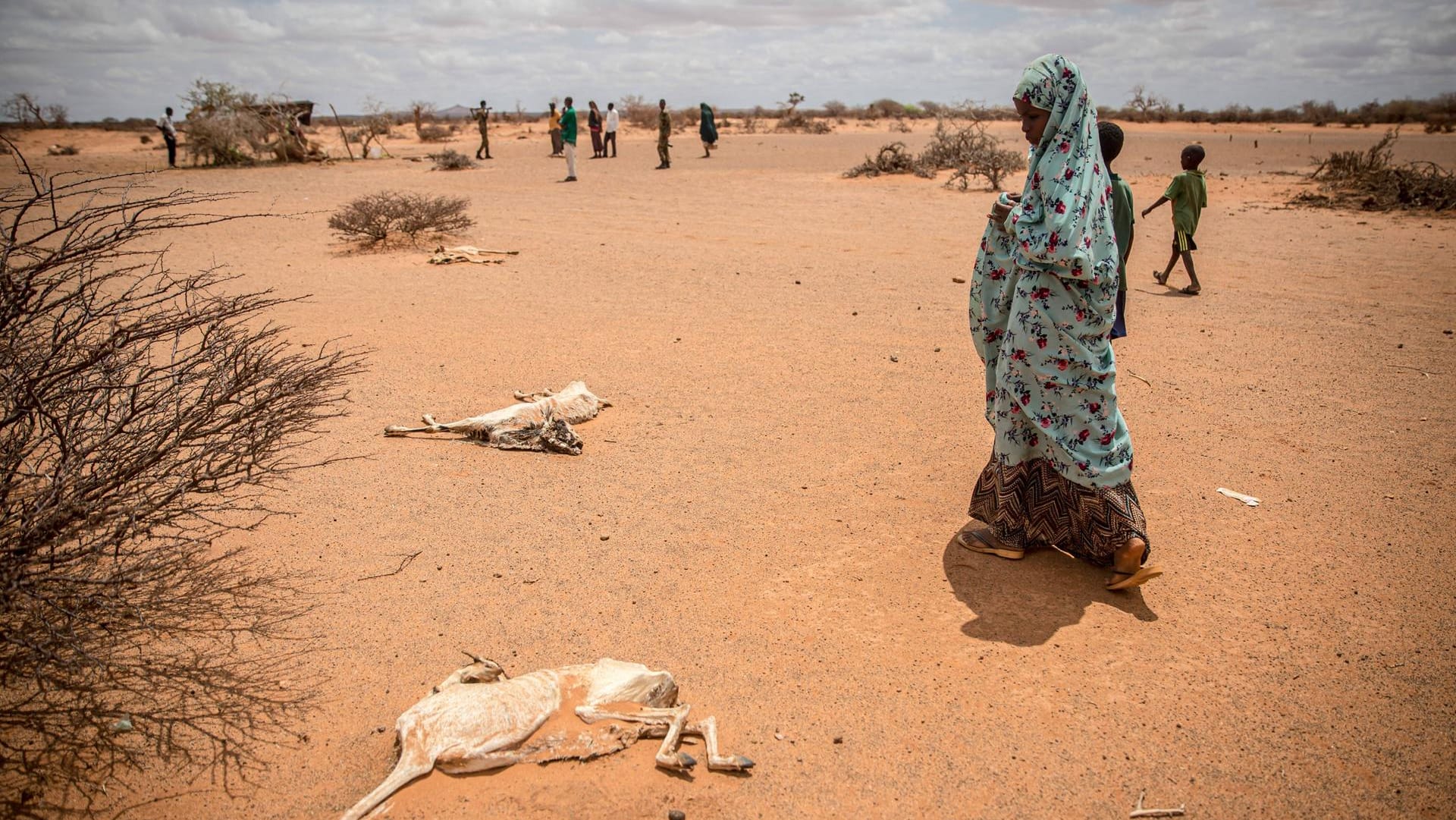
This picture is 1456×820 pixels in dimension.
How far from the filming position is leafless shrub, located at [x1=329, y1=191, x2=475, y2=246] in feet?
36.8

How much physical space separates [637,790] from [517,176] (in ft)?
66.5

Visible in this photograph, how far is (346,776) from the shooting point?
2.69 m

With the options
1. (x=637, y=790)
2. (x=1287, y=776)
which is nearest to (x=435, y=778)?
(x=637, y=790)

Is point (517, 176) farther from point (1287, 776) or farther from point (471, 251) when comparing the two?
point (1287, 776)

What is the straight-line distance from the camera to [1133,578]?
Answer: 3.52 metres

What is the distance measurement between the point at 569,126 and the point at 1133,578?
60.9ft

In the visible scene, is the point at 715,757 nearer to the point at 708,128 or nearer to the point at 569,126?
→ the point at 569,126

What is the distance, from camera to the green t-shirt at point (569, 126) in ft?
64.3

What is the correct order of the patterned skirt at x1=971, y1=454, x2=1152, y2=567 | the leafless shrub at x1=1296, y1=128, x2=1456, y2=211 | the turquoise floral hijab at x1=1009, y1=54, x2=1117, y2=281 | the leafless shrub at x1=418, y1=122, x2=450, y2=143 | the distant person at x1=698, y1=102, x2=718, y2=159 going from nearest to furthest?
the turquoise floral hijab at x1=1009, y1=54, x2=1117, y2=281 → the patterned skirt at x1=971, y1=454, x2=1152, y2=567 → the leafless shrub at x1=1296, y1=128, x2=1456, y2=211 → the distant person at x1=698, y1=102, x2=718, y2=159 → the leafless shrub at x1=418, y1=122, x2=450, y2=143

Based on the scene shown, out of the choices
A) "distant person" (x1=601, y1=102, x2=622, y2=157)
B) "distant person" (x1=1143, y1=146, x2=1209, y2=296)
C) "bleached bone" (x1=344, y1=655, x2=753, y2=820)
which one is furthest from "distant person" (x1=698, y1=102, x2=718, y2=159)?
"bleached bone" (x1=344, y1=655, x2=753, y2=820)

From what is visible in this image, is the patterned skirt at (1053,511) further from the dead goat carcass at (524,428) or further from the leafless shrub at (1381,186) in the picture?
the leafless shrub at (1381,186)

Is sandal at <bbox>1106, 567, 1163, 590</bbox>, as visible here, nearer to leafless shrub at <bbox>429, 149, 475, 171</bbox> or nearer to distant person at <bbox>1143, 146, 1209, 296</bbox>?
distant person at <bbox>1143, 146, 1209, 296</bbox>

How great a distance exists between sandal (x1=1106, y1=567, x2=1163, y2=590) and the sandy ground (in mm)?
110

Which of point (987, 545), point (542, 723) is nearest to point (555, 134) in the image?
point (987, 545)
